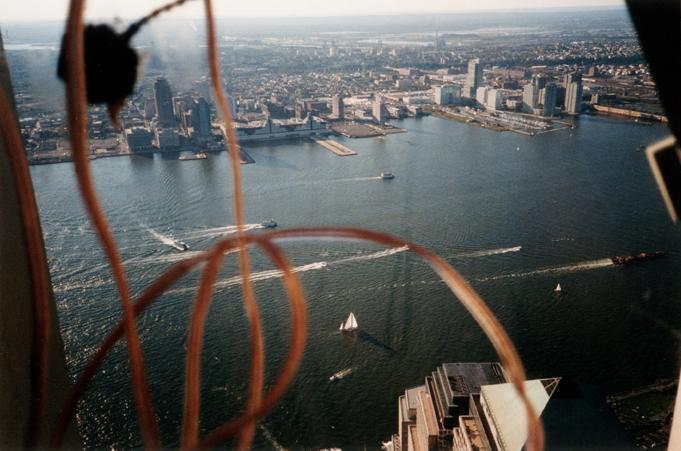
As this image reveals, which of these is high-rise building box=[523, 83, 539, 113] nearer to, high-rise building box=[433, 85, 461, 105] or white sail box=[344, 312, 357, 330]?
high-rise building box=[433, 85, 461, 105]

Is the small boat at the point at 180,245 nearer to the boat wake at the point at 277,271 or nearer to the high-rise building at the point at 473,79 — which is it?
the boat wake at the point at 277,271

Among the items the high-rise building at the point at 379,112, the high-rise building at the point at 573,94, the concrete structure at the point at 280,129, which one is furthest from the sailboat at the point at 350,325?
the high-rise building at the point at 573,94

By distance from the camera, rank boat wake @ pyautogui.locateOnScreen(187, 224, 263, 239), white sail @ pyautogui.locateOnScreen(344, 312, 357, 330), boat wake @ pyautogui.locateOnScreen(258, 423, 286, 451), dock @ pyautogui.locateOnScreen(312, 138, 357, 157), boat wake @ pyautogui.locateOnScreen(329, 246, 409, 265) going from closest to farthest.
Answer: boat wake @ pyautogui.locateOnScreen(258, 423, 286, 451) < white sail @ pyautogui.locateOnScreen(344, 312, 357, 330) < boat wake @ pyautogui.locateOnScreen(329, 246, 409, 265) < boat wake @ pyautogui.locateOnScreen(187, 224, 263, 239) < dock @ pyautogui.locateOnScreen(312, 138, 357, 157)

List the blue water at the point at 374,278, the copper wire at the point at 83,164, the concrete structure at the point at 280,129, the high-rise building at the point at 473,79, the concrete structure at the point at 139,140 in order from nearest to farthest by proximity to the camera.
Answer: the copper wire at the point at 83,164
the blue water at the point at 374,278
the concrete structure at the point at 139,140
the concrete structure at the point at 280,129
the high-rise building at the point at 473,79

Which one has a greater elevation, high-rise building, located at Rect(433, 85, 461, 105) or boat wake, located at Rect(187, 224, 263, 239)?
high-rise building, located at Rect(433, 85, 461, 105)

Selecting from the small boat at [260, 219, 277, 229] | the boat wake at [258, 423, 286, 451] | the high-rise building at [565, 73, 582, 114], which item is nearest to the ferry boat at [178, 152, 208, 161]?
the small boat at [260, 219, 277, 229]

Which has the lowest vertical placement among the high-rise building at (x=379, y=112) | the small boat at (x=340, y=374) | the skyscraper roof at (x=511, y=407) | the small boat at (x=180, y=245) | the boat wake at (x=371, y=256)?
the small boat at (x=340, y=374)
